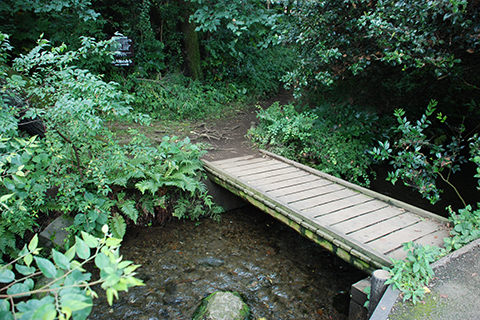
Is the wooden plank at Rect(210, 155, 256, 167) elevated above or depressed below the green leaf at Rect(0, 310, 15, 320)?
below

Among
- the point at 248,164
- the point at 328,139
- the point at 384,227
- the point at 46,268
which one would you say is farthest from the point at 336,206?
the point at 46,268

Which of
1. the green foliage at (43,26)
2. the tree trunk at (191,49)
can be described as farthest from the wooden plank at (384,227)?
the tree trunk at (191,49)

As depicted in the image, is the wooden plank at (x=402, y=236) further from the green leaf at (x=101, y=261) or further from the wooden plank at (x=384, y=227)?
the green leaf at (x=101, y=261)

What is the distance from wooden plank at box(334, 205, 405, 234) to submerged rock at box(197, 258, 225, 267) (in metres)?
A: 1.99

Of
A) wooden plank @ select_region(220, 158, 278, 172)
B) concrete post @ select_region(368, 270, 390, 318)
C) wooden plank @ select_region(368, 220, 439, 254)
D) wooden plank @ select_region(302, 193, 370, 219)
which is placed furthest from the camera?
wooden plank @ select_region(220, 158, 278, 172)

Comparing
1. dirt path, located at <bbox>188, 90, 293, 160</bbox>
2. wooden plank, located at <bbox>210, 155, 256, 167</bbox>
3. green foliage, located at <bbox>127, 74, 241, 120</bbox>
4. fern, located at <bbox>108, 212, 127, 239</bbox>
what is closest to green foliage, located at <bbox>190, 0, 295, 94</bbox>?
green foliage, located at <bbox>127, 74, 241, 120</bbox>

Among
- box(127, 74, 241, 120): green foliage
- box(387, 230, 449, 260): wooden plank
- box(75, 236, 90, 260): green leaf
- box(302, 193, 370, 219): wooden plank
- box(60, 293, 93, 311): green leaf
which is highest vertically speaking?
box(127, 74, 241, 120): green foliage

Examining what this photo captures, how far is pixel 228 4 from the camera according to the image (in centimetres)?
763

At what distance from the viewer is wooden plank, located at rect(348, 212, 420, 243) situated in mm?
3784

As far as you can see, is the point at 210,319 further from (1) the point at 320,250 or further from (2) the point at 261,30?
(2) the point at 261,30

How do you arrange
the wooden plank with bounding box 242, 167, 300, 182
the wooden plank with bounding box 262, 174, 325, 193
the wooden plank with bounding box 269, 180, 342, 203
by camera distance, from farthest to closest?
the wooden plank with bounding box 242, 167, 300, 182
the wooden plank with bounding box 262, 174, 325, 193
the wooden plank with bounding box 269, 180, 342, 203

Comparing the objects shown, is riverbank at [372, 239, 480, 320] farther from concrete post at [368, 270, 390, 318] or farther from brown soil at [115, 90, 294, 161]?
brown soil at [115, 90, 294, 161]

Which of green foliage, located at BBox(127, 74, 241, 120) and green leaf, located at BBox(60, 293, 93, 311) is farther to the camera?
green foliage, located at BBox(127, 74, 241, 120)

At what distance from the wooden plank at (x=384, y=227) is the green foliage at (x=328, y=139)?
8.11 ft
